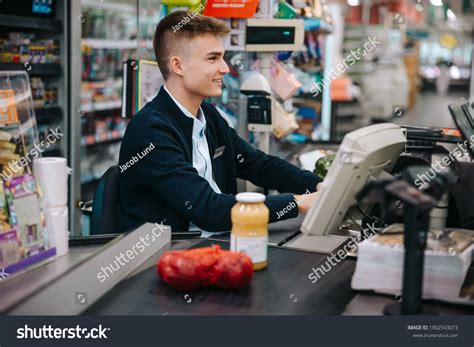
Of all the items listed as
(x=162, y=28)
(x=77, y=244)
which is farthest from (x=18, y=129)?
(x=162, y=28)

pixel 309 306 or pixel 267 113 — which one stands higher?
pixel 267 113

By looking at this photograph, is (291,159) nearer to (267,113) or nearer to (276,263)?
(267,113)

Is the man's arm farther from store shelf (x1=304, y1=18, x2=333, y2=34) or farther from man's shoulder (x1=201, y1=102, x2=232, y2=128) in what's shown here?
store shelf (x1=304, y1=18, x2=333, y2=34)

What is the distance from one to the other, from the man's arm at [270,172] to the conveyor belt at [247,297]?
1.06 metres

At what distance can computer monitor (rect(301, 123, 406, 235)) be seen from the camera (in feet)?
6.45

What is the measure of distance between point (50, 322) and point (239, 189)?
235cm

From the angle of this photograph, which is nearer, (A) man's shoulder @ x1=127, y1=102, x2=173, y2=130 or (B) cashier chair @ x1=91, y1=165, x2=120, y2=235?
(A) man's shoulder @ x1=127, y1=102, x2=173, y2=130

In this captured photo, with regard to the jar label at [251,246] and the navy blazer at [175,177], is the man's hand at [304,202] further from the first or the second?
the jar label at [251,246]

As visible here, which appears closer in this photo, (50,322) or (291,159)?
(50,322)

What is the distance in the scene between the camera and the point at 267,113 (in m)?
4.09

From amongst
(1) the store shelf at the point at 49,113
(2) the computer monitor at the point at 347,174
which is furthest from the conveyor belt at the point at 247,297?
(1) the store shelf at the point at 49,113

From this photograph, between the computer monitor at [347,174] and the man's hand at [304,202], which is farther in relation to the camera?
the man's hand at [304,202]

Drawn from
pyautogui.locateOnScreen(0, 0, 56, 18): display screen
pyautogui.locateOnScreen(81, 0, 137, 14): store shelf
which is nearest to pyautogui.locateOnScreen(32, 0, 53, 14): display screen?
pyautogui.locateOnScreen(0, 0, 56, 18): display screen

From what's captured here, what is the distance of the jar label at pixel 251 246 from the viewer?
6.86ft
